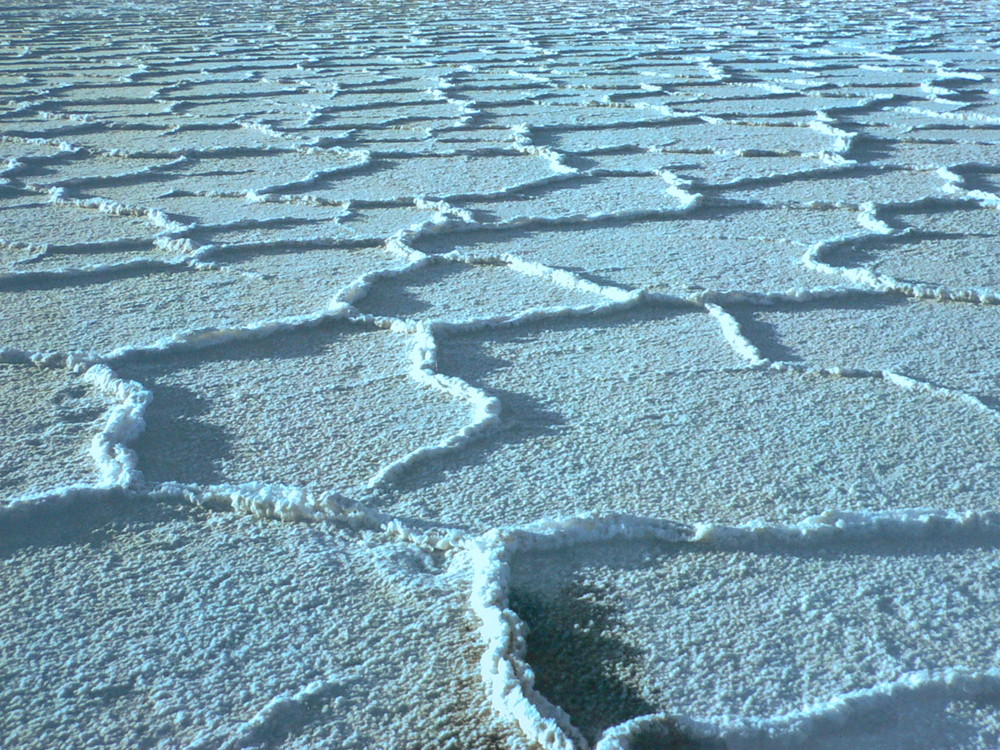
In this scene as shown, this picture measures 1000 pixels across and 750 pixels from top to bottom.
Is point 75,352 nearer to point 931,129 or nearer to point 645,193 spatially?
point 645,193

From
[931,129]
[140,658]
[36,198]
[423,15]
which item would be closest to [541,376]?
[140,658]

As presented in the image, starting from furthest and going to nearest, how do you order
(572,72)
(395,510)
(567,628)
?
(572,72) < (395,510) < (567,628)

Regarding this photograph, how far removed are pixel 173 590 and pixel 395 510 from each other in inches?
8.9

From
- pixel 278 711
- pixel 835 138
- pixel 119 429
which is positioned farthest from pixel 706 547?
pixel 835 138

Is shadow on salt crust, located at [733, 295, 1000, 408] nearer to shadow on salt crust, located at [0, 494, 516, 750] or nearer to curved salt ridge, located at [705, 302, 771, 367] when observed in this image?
curved salt ridge, located at [705, 302, 771, 367]

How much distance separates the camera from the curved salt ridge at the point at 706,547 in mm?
761

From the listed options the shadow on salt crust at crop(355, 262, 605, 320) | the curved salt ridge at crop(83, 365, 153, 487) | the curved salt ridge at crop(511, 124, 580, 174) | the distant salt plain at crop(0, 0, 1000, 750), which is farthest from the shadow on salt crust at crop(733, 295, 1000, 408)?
the curved salt ridge at crop(511, 124, 580, 174)

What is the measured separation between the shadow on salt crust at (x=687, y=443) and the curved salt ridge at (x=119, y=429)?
0.28 metres

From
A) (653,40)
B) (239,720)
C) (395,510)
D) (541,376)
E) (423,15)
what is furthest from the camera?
(423,15)

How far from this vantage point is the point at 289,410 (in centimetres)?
128

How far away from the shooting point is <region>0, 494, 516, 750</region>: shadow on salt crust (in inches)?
30.6

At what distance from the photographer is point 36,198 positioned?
7.75 feet

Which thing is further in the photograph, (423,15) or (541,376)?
(423,15)

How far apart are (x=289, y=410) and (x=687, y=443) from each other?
0.47 metres
